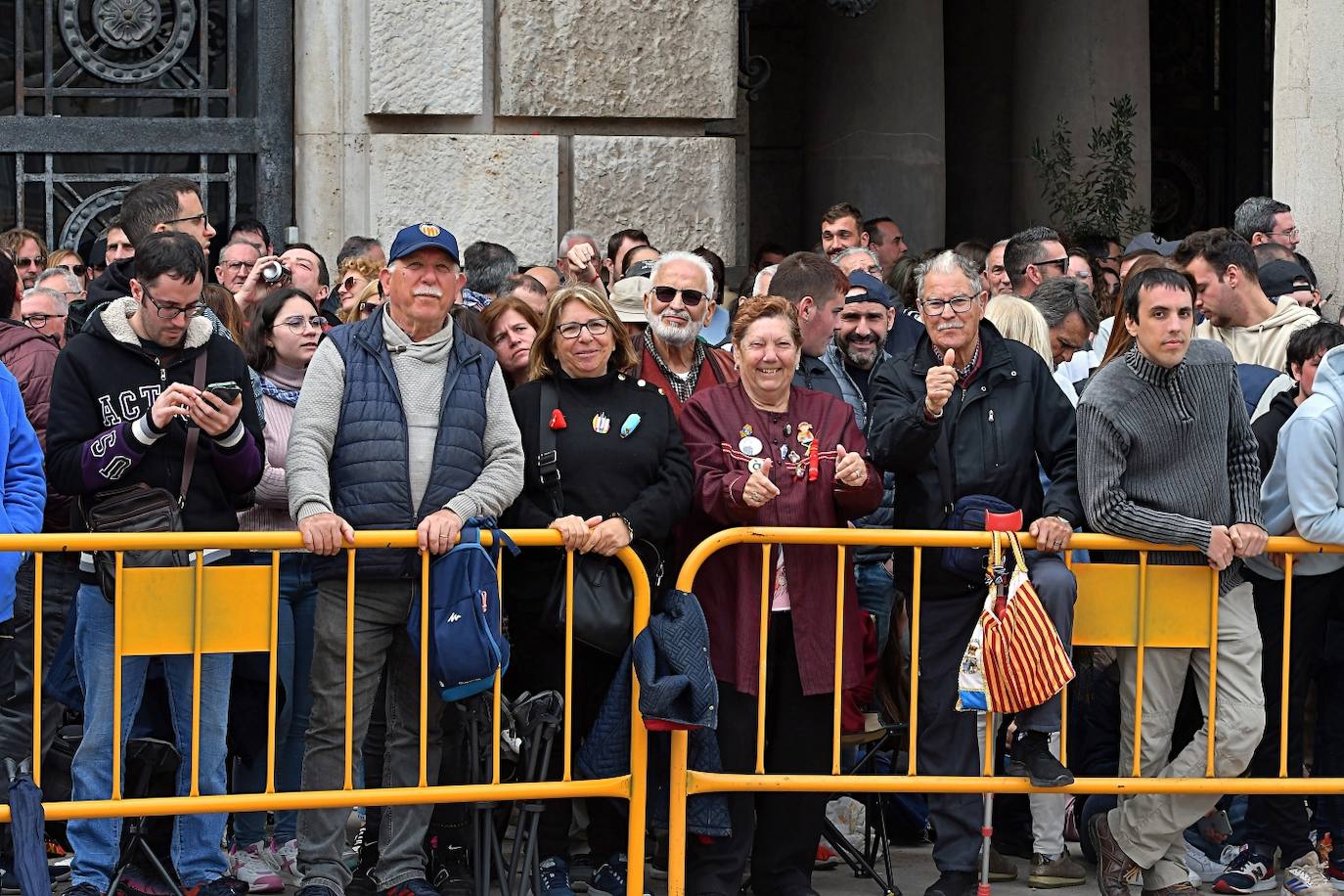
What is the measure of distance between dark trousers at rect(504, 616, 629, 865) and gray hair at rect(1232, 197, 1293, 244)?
3695 millimetres

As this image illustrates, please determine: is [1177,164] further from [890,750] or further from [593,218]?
[890,750]

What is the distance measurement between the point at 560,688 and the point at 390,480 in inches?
34.1

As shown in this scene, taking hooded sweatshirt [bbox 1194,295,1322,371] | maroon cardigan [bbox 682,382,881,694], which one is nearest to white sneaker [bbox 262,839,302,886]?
maroon cardigan [bbox 682,382,881,694]

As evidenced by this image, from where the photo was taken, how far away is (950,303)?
647 cm

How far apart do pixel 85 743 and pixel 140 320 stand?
1250mm

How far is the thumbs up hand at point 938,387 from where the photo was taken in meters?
6.17

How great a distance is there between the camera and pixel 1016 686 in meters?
6.05

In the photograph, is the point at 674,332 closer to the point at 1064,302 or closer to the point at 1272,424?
the point at 1064,302

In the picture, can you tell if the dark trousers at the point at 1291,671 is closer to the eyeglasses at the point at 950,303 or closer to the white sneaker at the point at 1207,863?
the white sneaker at the point at 1207,863

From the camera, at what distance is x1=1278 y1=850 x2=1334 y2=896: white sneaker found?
21.6 ft

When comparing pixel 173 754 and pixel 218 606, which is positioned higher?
pixel 218 606

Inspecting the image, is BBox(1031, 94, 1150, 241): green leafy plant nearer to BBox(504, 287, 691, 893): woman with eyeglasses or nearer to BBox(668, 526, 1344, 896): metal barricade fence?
BBox(668, 526, 1344, 896): metal barricade fence

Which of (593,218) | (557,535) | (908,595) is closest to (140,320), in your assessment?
(557,535)

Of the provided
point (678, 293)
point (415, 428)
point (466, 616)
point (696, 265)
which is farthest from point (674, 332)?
point (466, 616)
